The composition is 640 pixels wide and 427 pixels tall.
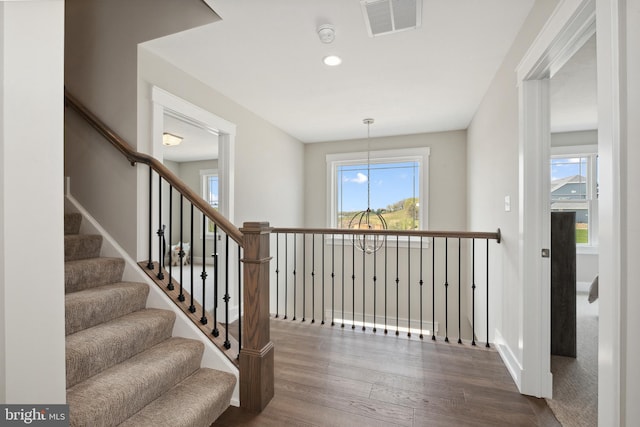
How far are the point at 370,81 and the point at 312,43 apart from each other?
31.5 inches

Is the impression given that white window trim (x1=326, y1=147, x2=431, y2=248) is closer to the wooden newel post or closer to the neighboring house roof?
the neighboring house roof

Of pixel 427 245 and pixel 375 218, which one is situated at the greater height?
pixel 375 218

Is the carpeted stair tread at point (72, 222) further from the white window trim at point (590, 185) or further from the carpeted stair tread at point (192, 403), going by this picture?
the white window trim at point (590, 185)

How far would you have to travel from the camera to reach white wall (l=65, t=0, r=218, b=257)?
2277 millimetres

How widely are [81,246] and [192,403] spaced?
1.45m

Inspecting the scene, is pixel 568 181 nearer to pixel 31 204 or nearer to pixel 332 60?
pixel 332 60

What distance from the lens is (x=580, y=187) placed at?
16.1 ft

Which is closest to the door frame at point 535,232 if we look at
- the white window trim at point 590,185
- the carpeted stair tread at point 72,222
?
the carpeted stair tread at point 72,222

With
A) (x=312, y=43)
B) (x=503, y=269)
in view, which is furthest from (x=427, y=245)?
(x=312, y=43)

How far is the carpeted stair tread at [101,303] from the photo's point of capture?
1.62 m

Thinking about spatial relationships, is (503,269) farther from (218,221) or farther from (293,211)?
(293,211)

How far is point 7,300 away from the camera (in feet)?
2.99

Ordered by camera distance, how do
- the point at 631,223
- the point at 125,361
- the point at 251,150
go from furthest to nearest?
the point at 251,150 < the point at 125,361 < the point at 631,223

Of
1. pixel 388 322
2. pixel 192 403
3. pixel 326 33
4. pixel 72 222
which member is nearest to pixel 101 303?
pixel 192 403
